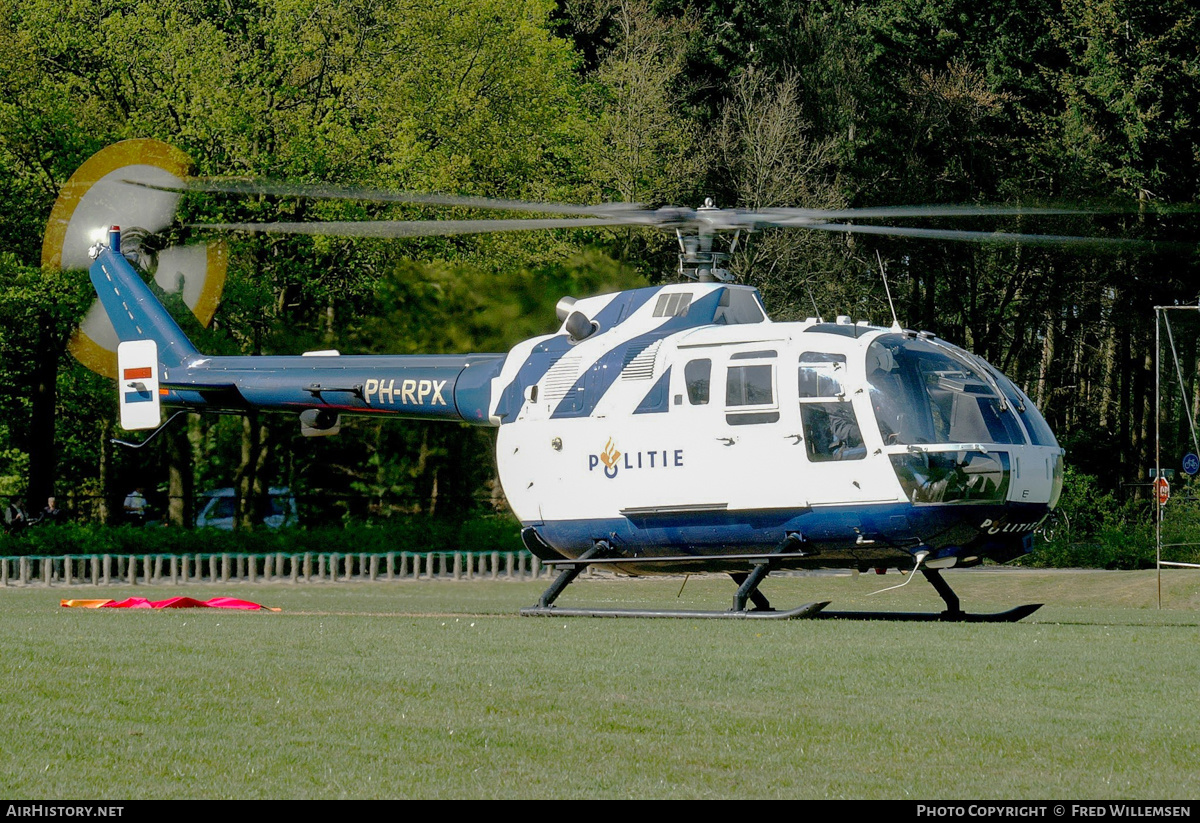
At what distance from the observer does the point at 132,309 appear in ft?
79.4

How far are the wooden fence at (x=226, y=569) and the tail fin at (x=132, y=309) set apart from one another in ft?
34.6

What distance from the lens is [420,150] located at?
42750 mm

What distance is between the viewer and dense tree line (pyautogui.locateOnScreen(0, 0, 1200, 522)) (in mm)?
41656

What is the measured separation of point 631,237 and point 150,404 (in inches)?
1178

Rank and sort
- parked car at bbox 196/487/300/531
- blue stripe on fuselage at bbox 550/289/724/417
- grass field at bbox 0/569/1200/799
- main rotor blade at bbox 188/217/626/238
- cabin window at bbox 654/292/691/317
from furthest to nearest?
parked car at bbox 196/487/300/531 → cabin window at bbox 654/292/691/317 → blue stripe on fuselage at bbox 550/289/724/417 → main rotor blade at bbox 188/217/626/238 → grass field at bbox 0/569/1200/799

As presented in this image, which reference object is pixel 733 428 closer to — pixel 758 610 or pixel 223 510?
pixel 758 610

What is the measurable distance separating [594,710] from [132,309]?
15.5 m

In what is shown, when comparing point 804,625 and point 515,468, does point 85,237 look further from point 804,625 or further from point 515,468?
point 804,625

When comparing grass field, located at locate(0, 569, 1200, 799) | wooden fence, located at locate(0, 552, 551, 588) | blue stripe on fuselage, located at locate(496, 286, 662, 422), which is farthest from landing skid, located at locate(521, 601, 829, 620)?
wooden fence, located at locate(0, 552, 551, 588)

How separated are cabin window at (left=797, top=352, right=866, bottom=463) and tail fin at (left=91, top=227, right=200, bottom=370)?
987cm

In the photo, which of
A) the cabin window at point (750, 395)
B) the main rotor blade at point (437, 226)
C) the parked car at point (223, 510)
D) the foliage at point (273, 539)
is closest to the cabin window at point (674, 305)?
the main rotor blade at point (437, 226)

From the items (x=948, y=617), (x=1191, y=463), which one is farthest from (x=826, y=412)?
(x=1191, y=463)

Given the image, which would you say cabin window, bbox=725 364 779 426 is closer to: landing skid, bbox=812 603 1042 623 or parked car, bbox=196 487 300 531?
landing skid, bbox=812 603 1042 623

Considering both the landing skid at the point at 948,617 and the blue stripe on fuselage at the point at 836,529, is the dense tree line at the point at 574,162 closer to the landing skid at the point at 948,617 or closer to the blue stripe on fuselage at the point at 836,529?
the landing skid at the point at 948,617
